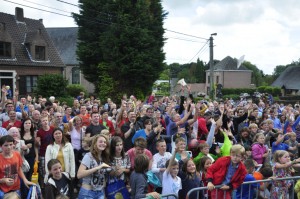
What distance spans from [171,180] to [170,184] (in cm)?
6

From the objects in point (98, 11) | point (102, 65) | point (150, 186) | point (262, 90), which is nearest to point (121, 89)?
point (102, 65)

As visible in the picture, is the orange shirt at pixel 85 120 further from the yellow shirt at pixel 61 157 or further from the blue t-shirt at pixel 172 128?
the yellow shirt at pixel 61 157

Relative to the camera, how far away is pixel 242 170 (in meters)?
4.93

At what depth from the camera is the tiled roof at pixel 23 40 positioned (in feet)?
101

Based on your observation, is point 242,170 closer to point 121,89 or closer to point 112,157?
point 112,157

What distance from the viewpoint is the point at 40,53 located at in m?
32.7

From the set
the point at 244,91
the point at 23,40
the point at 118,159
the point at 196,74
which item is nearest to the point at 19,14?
the point at 23,40

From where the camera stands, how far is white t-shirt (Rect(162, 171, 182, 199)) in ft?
16.8

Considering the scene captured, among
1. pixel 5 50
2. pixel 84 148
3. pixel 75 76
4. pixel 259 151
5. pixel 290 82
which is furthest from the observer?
pixel 290 82

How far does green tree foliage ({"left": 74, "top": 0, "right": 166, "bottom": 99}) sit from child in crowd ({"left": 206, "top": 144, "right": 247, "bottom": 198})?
2111 cm

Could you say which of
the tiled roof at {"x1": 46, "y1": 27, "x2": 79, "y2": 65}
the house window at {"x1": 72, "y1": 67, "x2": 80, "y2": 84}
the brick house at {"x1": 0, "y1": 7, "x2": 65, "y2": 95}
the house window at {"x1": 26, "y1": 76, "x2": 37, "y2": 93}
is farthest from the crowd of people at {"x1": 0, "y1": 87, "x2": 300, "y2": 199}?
the tiled roof at {"x1": 46, "y1": 27, "x2": 79, "y2": 65}

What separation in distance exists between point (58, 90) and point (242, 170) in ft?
79.4

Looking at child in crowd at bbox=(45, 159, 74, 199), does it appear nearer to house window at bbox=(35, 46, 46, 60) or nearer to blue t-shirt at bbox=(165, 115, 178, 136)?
blue t-shirt at bbox=(165, 115, 178, 136)

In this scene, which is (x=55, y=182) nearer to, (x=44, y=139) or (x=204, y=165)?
(x=44, y=139)
